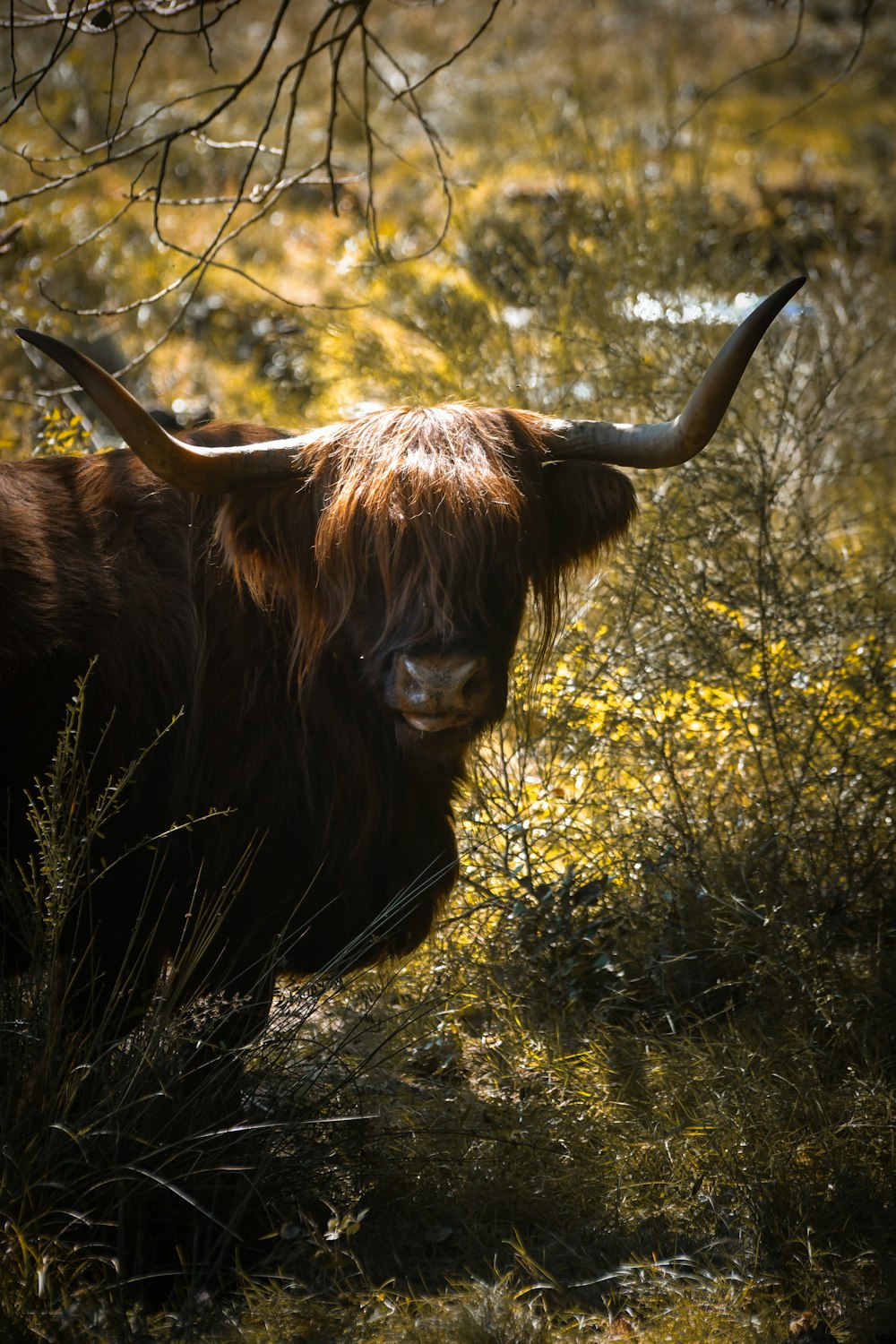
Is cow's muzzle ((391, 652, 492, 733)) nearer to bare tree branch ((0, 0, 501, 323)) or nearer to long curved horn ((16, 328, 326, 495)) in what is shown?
long curved horn ((16, 328, 326, 495))

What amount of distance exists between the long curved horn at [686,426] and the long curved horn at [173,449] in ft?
2.63

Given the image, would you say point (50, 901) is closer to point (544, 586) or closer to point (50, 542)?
point (50, 542)

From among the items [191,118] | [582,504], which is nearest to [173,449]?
[582,504]

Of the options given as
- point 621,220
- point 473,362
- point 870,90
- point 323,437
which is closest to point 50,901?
point 323,437

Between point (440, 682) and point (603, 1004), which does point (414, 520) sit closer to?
point (440, 682)

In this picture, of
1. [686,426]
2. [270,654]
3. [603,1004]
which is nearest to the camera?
[686,426]

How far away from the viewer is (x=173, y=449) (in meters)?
2.97

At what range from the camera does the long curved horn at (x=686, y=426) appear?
2869 millimetres

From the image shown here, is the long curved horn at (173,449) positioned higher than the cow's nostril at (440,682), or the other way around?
the long curved horn at (173,449)

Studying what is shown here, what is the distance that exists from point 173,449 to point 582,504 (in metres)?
1.24

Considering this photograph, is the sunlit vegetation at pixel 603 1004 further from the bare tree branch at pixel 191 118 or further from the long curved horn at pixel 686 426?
the bare tree branch at pixel 191 118

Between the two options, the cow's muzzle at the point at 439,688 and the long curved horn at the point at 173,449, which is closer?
the long curved horn at the point at 173,449

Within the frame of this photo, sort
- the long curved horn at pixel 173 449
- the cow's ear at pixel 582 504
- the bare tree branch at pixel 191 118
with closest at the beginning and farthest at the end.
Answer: the long curved horn at pixel 173 449 < the cow's ear at pixel 582 504 < the bare tree branch at pixel 191 118

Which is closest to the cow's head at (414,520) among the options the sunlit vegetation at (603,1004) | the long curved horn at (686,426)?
the long curved horn at (686,426)
